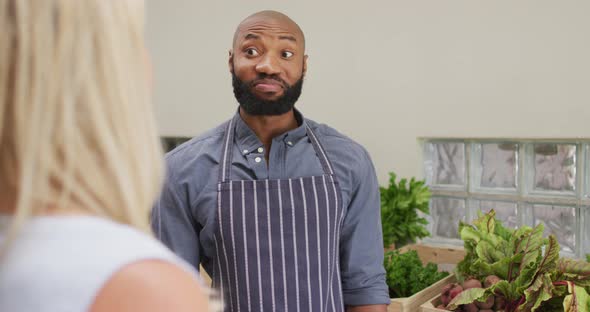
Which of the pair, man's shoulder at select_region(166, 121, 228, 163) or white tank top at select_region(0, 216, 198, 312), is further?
man's shoulder at select_region(166, 121, 228, 163)

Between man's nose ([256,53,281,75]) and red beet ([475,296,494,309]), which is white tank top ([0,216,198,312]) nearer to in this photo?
man's nose ([256,53,281,75])

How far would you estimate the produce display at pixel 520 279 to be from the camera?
1870mm

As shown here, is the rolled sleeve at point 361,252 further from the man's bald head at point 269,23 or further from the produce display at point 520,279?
the produce display at point 520,279

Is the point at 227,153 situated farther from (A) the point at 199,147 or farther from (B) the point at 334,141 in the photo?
(B) the point at 334,141

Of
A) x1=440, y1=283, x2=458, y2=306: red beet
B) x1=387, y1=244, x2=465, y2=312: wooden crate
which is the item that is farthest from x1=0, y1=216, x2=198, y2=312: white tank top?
x1=387, y1=244, x2=465, y2=312: wooden crate

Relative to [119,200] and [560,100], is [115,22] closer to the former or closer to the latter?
[119,200]

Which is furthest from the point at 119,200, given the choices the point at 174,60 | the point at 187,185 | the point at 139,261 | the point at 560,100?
the point at 174,60

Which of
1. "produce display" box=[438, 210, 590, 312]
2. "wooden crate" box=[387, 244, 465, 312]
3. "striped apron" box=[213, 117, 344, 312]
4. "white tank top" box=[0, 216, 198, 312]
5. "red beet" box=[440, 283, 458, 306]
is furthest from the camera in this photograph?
"wooden crate" box=[387, 244, 465, 312]

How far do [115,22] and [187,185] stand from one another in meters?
1.08

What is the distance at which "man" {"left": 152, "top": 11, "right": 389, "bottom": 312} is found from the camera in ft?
4.71

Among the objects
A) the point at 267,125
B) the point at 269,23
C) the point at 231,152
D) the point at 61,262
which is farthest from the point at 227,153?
the point at 61,262

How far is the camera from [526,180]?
8.70ft

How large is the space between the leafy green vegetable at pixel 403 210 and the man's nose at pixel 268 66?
1.39 metres

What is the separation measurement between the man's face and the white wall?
54.6 inches
